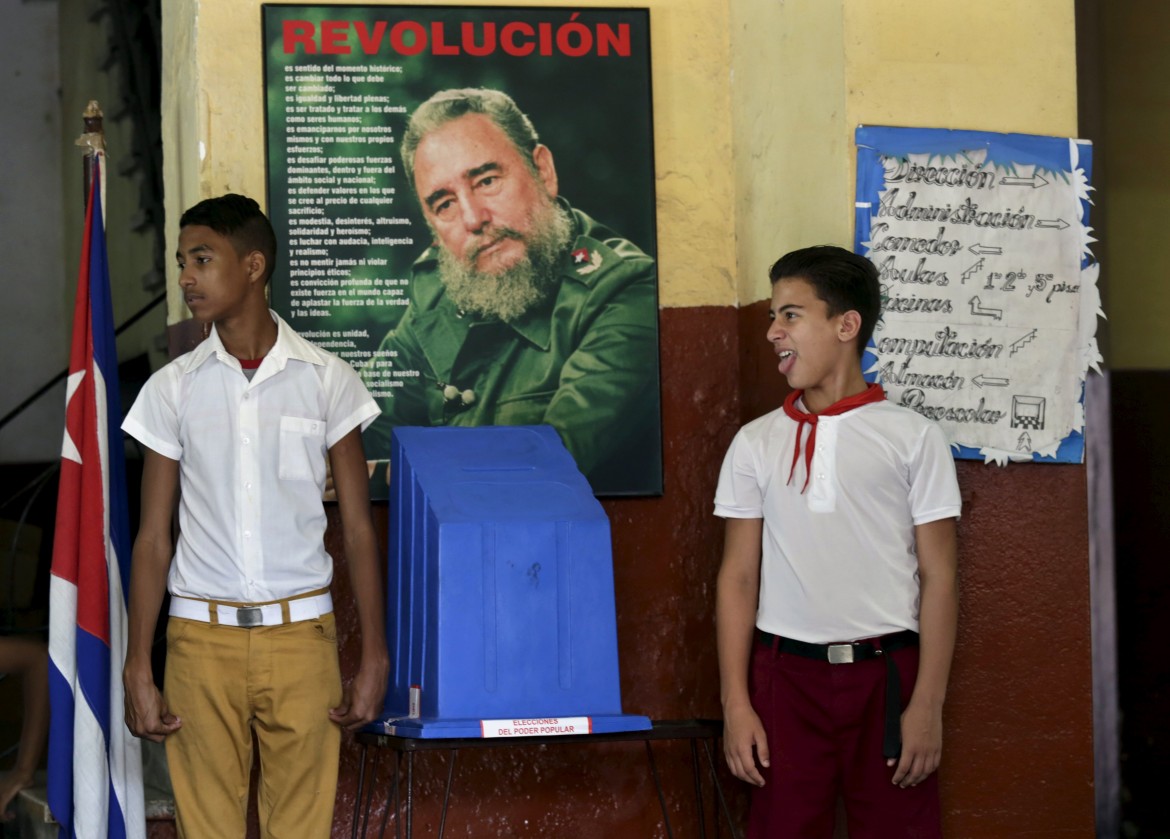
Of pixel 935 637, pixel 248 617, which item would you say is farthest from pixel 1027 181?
pixel 248 617

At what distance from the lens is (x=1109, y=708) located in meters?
4.65

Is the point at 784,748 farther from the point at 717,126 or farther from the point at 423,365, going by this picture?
the point at 717,126

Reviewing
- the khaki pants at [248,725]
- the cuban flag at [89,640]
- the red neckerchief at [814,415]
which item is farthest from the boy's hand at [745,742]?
the cuban flag at [89,640]

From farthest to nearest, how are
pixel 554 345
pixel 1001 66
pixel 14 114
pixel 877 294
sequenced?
pixel 14 114, pixel 554 345, pixel 1001 66, pixel 877 294

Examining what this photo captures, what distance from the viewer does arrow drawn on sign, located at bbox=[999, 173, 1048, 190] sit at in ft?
11.5

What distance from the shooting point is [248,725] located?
3.08 meters

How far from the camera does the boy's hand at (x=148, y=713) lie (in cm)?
296

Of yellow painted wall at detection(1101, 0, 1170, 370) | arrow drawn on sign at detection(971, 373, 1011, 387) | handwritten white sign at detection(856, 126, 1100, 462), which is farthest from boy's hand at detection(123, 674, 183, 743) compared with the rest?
yellow painted wall at detection(1101, 0, 1170, 370)

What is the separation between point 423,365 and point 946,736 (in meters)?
1.58

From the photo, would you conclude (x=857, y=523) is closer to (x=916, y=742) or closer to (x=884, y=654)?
(x=884, y=654)

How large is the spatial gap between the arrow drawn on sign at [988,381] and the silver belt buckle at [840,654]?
0.83 m

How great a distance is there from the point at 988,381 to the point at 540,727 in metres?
1.40

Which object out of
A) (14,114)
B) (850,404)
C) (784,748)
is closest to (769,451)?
(850,404)

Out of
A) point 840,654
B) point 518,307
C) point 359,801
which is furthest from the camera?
point 518,307
